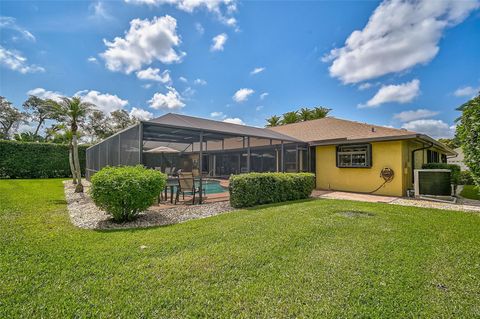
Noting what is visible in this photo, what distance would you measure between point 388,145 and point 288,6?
7812 millimetres

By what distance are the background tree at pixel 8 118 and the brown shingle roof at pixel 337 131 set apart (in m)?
38.0

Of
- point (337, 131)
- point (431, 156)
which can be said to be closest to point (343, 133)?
point (337, 131)

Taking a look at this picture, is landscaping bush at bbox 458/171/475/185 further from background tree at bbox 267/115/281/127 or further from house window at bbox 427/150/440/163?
background tree at bbox 267/115/281/127

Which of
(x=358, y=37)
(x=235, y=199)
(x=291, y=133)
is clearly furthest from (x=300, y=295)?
(x=291, y=133)

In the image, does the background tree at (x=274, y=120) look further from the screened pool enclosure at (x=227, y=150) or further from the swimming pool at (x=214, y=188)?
the swimming pool at (x=214, y=188)

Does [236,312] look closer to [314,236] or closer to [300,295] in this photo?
[300,295]

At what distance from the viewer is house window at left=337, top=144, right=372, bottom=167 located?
37.2 ft

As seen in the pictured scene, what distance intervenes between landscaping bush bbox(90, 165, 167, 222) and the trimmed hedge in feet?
64.3

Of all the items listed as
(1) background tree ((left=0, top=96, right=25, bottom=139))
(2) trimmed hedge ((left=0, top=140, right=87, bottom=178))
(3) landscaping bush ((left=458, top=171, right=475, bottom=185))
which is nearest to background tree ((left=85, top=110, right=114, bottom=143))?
(1) background tree ((left=0, top=96, right=25, bottom=139))

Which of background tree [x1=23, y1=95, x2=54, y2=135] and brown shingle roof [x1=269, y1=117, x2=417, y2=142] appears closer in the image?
brown shingle roof [x1=269, y1=117, x2=417, y2=142]

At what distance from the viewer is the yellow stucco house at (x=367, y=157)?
10508 mm

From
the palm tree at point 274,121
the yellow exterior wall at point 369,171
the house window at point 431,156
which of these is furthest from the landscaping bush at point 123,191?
the palm tree at point 274,121

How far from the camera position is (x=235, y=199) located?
7.59 m

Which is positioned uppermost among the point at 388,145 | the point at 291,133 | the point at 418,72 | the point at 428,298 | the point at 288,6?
the point at 288,6
